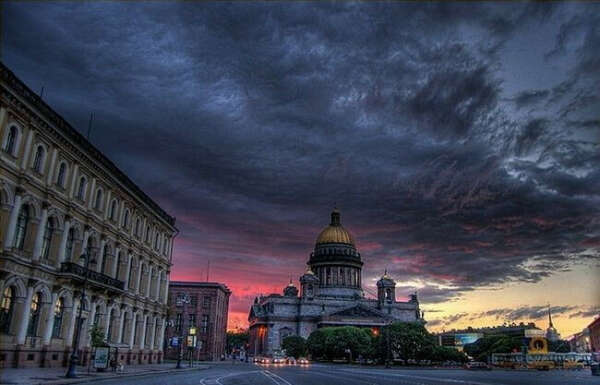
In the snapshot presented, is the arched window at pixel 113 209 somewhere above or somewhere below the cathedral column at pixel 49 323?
above

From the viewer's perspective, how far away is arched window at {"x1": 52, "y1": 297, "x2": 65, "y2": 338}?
39.3 metres

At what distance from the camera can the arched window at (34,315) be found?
1422 inches

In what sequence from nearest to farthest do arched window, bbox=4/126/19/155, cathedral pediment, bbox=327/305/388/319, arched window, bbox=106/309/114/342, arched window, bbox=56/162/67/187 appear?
arched window, bbox=4/126/19/155 < arched window, bbox=56/162/67/187 < arched window, bbox=106/309/114/342 < cathedral pediment, bbox=327/305/388/319

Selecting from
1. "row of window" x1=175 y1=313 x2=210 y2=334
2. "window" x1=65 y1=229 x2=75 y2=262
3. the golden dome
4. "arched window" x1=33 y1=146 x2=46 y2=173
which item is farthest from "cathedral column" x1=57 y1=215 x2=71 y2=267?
the golden dome

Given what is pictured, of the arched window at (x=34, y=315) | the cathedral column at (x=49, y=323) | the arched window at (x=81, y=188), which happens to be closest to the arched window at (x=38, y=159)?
the arched window at (x=81, y=188)

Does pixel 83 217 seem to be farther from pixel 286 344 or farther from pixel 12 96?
pixel 286 344

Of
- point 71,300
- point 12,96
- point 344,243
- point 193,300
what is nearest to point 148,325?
point 71,300

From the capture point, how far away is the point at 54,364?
3831 centimetres

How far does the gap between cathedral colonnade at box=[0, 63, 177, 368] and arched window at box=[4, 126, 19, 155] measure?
62 mm

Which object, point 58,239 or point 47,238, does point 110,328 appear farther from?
point 47,238

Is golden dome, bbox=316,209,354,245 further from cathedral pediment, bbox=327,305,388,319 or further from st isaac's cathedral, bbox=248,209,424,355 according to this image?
cathedral pediment, bbox=327,305,388,319

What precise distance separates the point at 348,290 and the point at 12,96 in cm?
13324

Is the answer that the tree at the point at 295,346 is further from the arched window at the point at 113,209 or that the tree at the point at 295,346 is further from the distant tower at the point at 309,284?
the arched window at the point at 113,209

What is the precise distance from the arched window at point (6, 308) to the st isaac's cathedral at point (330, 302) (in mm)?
111497
